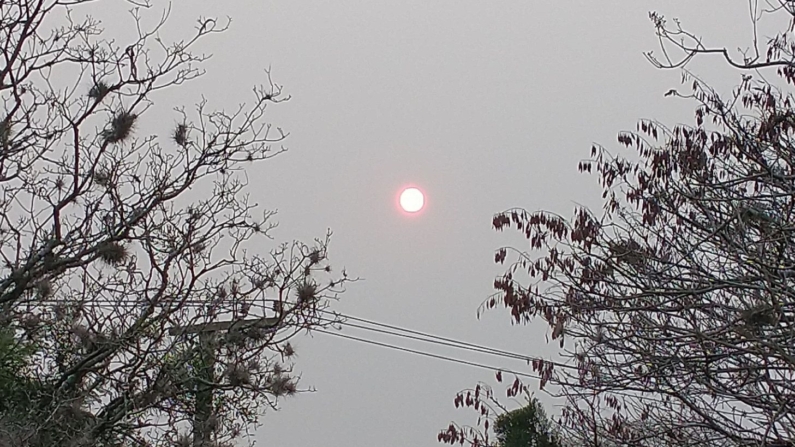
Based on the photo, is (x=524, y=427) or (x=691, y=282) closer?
(x=691, y=282)

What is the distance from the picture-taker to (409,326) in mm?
13594

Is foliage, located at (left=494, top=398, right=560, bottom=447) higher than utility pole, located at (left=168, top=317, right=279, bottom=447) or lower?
higher

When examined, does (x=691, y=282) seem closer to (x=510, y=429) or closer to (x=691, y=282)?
(x=691, y=282)

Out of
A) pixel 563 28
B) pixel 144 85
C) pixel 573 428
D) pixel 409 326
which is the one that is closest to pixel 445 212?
pixel 409 326

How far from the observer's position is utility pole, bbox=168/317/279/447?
593 cm

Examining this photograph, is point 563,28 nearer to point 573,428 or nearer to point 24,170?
point 573,428

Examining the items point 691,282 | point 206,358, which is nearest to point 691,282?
point 691,282

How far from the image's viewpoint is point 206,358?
19.9ft

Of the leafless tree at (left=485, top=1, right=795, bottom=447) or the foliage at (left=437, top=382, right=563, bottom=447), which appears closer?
the leafless tree at (left=485, top=1, right=795, bottom=447)

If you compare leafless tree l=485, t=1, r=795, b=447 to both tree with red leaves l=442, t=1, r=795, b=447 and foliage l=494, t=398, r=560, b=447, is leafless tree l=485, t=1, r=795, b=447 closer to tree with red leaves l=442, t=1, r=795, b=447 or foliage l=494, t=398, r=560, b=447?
tree with red leaves l=442, t=1, r=795, b=447

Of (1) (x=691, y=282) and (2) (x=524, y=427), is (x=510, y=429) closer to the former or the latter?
(2) (x=524, y=427)

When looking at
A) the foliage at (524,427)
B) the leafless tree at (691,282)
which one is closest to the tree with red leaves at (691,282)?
the leafless tree at (691,282)

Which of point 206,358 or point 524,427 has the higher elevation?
point 524,427

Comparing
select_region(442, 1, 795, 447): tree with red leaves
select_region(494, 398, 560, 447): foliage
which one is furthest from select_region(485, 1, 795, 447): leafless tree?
select_region(494, 398, 560, 447): foliage
